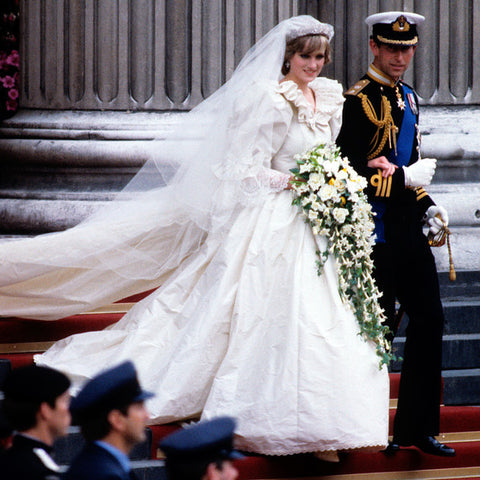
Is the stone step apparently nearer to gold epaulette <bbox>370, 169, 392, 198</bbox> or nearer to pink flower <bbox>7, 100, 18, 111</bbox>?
gold epaulette <bbox>370, 169, 392, 198</bbox>

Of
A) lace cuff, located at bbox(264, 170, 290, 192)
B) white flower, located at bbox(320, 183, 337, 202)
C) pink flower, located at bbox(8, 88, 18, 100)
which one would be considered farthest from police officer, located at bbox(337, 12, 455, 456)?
pink flower, located at bbox(8, 88, 18, 100)

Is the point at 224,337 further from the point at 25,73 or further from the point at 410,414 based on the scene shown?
the point at 25,73

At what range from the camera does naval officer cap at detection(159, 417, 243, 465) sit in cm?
329

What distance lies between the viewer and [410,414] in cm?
595

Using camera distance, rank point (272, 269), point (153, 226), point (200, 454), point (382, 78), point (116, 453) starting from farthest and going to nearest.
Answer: point (153, 226)
point (382, 78)
point (272, 269)
point (116, 453)
point (200, 454)

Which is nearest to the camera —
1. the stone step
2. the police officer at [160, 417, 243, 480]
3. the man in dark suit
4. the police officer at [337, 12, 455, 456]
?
the police officer at [160, 417, 243, 480]

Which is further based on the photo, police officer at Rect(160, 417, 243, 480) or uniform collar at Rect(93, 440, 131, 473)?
uniform collar at Rect(93, 440, 131, 473)

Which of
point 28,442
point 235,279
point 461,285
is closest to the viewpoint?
point 28,442

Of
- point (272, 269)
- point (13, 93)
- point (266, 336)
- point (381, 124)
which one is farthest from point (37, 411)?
point (13, 93)

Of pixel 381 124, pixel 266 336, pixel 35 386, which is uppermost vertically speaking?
pixel 381 124

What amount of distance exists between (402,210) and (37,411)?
9.48ft

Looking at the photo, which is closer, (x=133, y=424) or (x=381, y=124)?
(x=133, y=424)

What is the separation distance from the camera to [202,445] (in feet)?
10.9

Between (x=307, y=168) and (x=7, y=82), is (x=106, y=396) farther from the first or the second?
(x=7, y=82)
